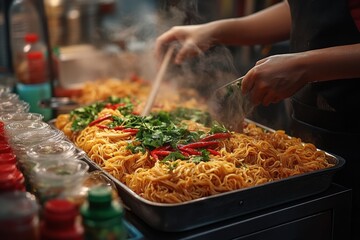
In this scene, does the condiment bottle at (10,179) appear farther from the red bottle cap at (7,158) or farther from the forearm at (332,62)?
the forearm at (332,62)

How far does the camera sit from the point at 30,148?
180cm

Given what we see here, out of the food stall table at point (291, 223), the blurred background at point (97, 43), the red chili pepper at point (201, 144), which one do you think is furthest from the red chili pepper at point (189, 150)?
the blurred background at point (97, 43)

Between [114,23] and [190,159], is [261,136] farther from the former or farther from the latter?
[114,23]

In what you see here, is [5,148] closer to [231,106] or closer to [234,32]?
[231,106]

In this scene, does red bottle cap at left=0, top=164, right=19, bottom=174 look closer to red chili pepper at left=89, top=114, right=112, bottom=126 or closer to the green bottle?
the green bottle

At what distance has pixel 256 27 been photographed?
282cm

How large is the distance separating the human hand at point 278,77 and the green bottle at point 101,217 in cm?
97

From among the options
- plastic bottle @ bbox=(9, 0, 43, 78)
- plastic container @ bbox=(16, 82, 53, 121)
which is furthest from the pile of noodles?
plastic bottle @ bbox=(9, 0, 43, 78)

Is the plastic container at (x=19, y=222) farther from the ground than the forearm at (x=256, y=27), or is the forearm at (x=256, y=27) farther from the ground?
the forearm at (x=256, y=27)

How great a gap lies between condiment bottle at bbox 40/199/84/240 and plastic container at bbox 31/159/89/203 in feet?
0.59

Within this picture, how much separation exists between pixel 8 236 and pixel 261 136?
1.38 metres

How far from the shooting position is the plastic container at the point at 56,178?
4.74 ft

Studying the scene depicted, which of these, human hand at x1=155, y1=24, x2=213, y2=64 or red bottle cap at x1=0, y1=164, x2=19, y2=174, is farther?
human hand at x1=155, y1=24, x2=213, y2=64

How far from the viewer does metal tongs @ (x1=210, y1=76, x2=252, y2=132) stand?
228 centimetres
